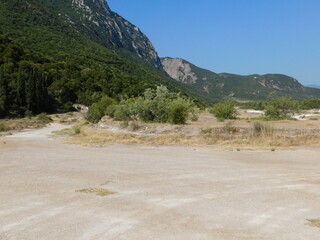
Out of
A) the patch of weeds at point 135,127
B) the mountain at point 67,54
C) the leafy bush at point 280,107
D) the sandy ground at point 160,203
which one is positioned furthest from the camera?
the mountain at point 67,54

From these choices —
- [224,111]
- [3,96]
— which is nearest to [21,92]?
[3,96]

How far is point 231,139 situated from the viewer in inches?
816

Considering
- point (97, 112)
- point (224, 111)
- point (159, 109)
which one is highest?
point (159, 109)

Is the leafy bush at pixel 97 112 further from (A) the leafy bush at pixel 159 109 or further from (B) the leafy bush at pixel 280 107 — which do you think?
(B) the leafy bush at pixel 280 107

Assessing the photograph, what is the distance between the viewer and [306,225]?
16.8 ft

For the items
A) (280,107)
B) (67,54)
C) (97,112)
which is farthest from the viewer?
(67,54)

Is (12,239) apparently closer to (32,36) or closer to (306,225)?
(306,225)

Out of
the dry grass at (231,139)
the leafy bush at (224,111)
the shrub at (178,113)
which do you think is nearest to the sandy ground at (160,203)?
the dry grass at (231,139)

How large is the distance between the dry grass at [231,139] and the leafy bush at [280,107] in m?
23.4

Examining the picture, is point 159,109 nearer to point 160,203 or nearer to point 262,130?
point 262,130

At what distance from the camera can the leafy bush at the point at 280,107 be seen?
4322cm

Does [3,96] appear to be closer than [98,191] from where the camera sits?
No

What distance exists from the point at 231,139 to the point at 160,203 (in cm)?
1495

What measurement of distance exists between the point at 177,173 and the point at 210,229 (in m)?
5.36
